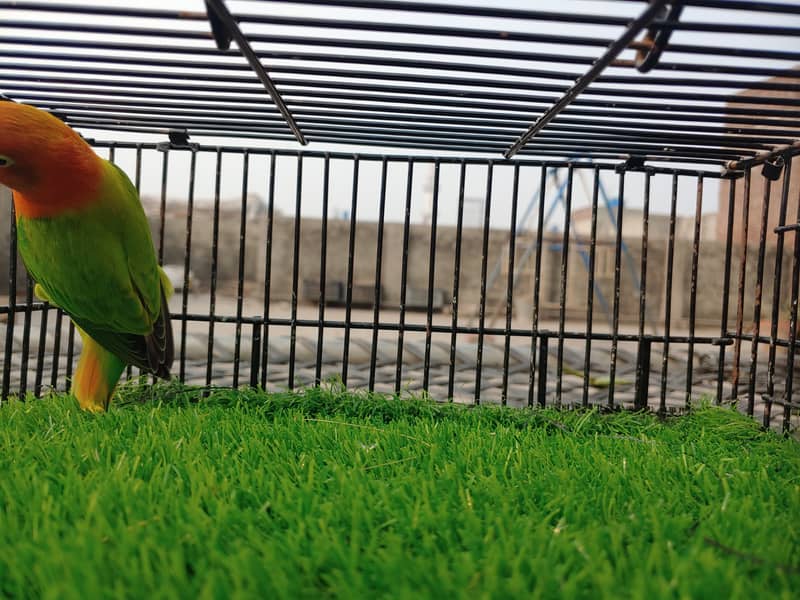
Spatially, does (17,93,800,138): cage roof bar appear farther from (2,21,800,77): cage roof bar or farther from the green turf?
the green turf

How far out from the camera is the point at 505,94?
Result: 6.41 ft

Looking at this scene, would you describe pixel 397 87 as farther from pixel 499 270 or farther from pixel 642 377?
pixel 499 270

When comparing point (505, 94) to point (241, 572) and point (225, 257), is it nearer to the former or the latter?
point (241, 572)

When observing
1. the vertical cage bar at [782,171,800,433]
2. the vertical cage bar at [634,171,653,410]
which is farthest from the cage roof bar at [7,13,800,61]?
the vertical cage bar at [634,171,653,410]

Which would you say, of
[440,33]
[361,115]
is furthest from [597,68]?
[361,115]

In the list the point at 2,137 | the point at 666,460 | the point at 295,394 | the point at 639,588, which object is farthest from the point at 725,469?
the point at 2,137

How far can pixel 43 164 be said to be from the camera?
1.61m

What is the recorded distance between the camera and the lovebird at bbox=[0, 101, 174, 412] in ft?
5.22

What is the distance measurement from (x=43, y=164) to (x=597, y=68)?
1.60 metres

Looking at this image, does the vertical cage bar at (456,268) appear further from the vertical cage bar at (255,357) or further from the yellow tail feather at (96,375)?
the yellow tail feather at (96,375)

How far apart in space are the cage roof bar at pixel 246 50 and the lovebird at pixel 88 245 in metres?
0.57

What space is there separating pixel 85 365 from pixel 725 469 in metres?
2.22

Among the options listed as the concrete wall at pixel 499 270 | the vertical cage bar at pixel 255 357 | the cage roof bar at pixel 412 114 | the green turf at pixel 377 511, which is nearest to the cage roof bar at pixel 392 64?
the cage roof bar at pixel 412 114

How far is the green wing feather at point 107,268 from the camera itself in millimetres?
1764
